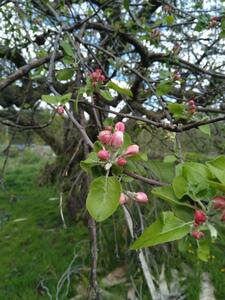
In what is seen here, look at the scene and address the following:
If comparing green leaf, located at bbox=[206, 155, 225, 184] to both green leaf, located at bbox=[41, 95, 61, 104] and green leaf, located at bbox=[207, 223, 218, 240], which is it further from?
green leaf, located at bbox=[41, 95, 61, 104]

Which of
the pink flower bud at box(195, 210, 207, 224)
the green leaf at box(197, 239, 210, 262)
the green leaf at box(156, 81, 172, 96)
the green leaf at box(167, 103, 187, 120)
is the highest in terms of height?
the green leaf at box(156, 81, 172, 96)

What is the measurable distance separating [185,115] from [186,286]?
296cm

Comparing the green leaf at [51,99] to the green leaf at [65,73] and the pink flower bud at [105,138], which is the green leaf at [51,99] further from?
the green leaf at [65,73]

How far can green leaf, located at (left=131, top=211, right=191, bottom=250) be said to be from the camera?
754mm

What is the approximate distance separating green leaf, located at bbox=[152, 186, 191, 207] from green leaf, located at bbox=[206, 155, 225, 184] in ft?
0.30

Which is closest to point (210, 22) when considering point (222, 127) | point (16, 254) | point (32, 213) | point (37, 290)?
point (222, 127)

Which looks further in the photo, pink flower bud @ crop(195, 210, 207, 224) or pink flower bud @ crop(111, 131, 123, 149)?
pink flower bud @ crop(111, 131, 123, 149)

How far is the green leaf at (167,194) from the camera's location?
0.84 metres

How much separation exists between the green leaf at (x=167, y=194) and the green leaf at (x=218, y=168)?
9 centimetres

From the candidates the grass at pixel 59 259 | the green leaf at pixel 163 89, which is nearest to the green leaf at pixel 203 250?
the green leaf at pixel 163 89

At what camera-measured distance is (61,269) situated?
15.5 ft

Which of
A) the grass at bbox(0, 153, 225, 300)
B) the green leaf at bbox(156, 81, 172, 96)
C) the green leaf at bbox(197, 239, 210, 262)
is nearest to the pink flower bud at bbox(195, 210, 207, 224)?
the green leaf at bbox(197, 239, 210, 262)

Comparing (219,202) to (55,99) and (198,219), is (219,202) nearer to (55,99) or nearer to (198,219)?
(198,219)

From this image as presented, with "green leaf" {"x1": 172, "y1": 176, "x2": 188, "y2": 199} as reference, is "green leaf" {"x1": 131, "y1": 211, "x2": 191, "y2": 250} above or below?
below
